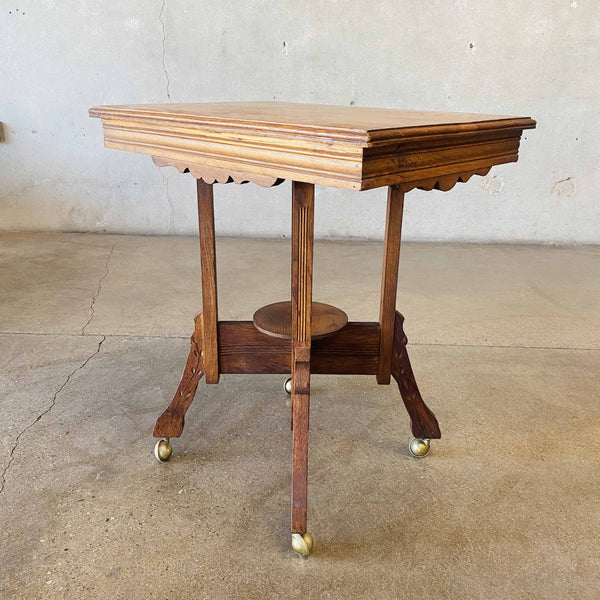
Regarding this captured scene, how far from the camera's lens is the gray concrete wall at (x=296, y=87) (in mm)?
4039

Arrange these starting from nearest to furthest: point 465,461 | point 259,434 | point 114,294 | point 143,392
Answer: point 465,461 < point 259,434 < point 143,392 < point 114,294

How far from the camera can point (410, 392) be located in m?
1.81

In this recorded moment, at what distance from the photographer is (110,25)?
4086 mm

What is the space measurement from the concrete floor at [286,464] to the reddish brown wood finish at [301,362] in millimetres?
130

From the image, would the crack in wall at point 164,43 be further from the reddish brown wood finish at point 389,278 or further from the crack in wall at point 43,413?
the reddish brown wood finish at point 389,278

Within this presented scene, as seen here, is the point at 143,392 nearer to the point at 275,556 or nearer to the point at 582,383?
the point at 275,556

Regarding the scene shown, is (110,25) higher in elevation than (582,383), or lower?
higher

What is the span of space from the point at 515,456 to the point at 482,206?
2.88m

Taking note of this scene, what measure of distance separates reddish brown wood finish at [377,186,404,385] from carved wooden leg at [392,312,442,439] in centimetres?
2

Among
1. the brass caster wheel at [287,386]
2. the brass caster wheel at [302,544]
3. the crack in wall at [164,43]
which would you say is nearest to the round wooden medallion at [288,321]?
the brass caster wheel at [287,386]

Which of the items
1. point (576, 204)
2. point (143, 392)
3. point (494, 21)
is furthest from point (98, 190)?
point (576, 204)

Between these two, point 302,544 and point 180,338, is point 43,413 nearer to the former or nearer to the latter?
point 180,338

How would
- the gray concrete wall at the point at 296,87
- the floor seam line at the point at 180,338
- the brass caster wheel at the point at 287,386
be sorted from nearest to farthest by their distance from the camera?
the brass caster wheel at the point at 287,386 < the floor seam line at the point at 180,338 < the gray concrete wall at the point at 296,87

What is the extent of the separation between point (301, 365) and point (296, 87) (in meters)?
3.16
